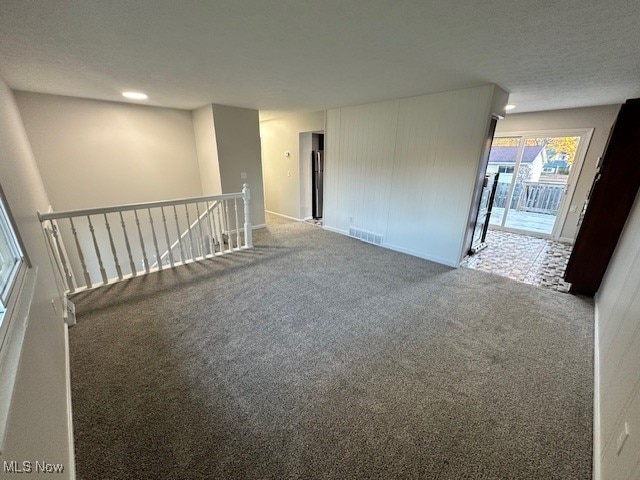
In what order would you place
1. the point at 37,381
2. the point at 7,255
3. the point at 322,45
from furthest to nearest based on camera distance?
the point at 322,45 → the point at 7,255 → the point at 37,381

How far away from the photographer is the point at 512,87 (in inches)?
115

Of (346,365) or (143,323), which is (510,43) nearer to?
(346,365)

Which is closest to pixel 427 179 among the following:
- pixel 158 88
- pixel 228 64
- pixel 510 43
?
pixel 510 43

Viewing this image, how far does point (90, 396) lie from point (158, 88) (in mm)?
3267

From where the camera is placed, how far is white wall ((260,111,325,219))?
5426 mm

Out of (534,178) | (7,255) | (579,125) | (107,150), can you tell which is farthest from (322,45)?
(534,178)

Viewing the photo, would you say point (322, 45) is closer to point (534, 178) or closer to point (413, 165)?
point (413, 165)

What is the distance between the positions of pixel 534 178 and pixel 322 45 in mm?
5777

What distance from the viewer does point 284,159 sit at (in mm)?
6000

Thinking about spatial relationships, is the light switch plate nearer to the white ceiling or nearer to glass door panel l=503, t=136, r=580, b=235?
the white ceiling

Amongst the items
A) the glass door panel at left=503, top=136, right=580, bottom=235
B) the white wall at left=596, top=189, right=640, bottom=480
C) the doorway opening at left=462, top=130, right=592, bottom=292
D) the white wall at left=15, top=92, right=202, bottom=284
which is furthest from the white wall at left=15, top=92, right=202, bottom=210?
the glass door panel at left=503, top=136, right=580, bottom=235

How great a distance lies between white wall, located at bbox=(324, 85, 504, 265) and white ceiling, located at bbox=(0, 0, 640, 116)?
1.37ft

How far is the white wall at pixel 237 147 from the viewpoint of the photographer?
435 cm

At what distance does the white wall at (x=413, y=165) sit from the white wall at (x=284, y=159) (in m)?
0.88
